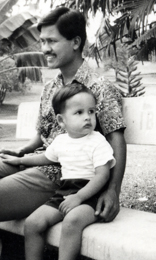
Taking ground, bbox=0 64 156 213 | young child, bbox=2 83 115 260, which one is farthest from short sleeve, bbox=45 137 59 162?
ground, bbox=0 64 156 213

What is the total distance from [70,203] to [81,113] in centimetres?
46

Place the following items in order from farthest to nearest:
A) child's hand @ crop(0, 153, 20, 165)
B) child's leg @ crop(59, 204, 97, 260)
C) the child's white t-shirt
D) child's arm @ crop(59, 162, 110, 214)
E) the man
→ child's hand @ crop(0, 153, 20, 165) → the man → the child's white t-shirt → child's arm @ crop(59, 162, 110, 214) → child's leg @ crop(59, 204, 97, 260)

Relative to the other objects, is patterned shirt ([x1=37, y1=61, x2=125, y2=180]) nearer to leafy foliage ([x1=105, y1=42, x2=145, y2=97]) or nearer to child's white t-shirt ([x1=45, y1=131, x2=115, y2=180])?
child's white t-shirt ([x1=45, y1=131, x2=115, y2=180])

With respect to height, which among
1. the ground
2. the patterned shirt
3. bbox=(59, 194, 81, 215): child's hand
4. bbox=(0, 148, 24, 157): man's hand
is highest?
the patterned shirt

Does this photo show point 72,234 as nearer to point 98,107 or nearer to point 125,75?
point 98,107

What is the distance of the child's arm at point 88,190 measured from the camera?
6.47 feet

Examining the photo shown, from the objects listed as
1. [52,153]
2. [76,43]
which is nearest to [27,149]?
[52,153]

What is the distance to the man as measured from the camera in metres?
2.27

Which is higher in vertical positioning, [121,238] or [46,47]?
[46,47]

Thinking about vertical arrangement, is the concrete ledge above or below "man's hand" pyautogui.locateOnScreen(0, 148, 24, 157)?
below

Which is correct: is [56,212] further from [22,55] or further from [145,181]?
[22,55]

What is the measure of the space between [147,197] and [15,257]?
7.83 ft

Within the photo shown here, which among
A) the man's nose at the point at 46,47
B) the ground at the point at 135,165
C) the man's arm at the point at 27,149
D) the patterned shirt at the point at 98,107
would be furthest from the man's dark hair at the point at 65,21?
the ground at the point at 135,165

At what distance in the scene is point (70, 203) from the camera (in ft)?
6.46
